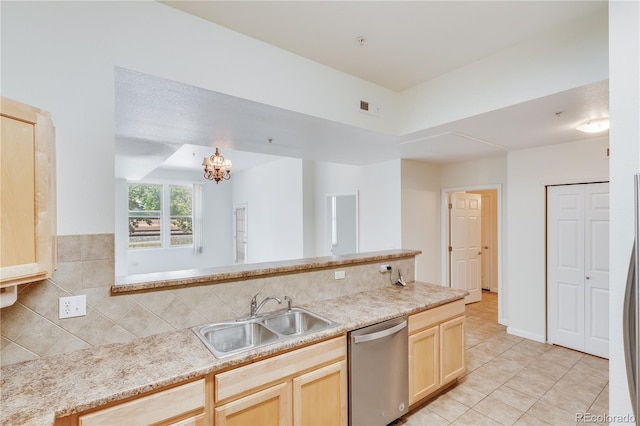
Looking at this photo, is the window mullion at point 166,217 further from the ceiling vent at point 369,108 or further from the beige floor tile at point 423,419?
the beige floor tile at point 423,419

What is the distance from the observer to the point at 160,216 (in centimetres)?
790

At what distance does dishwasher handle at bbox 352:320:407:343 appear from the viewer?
1.99 meters

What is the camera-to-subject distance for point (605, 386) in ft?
9.11

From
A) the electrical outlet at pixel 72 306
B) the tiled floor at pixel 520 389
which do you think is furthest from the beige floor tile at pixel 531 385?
the electrical outlet at pixel 72 306

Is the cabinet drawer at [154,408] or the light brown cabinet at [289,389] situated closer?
the cabinet drawer at [154,408]

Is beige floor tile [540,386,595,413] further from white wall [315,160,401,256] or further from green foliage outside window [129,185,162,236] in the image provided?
green foliage outside window [129,185,162,236]

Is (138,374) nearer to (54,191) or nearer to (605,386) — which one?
(54,191)

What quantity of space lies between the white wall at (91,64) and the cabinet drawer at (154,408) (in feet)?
3.18

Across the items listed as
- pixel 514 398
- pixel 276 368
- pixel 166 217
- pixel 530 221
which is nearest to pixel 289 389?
pixel 276 368

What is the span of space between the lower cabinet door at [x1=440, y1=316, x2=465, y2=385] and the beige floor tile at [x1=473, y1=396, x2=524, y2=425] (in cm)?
28

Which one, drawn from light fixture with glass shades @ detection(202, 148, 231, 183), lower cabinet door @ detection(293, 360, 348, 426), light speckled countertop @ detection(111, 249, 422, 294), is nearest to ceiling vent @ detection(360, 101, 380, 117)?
light speckled countertop @ detection(111, 249, 422, 294)

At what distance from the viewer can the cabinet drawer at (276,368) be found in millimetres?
1511

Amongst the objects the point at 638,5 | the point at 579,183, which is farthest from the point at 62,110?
the point at 579,183

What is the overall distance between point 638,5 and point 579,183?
2.76 meters
